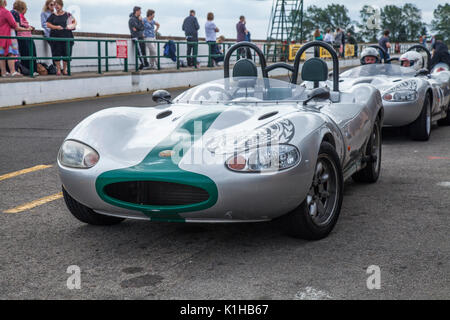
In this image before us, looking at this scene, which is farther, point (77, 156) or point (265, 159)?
point (77, 156)

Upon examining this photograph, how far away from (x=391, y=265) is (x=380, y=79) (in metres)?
6.28

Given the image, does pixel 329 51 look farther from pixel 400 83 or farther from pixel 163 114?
Result: pixel 400 83

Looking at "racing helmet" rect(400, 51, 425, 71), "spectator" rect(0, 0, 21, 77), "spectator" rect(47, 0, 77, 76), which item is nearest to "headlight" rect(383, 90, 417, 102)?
"racing helmet" rect(400, 51, 425, 71)

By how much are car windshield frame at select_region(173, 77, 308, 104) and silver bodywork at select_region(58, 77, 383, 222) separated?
7cm

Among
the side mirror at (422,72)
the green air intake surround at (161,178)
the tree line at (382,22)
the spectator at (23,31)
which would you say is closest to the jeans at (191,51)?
the spectator at (23,31)

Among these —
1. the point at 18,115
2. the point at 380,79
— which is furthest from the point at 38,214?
the point at 18,115

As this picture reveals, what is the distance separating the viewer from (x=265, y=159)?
13.2 feet

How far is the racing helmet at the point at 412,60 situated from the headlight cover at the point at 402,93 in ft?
6.25

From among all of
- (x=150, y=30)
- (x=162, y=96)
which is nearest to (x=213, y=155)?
(x=162, y=96)

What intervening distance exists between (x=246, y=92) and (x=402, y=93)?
14.7 feet

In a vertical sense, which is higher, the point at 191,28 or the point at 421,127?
the point at 191,28
